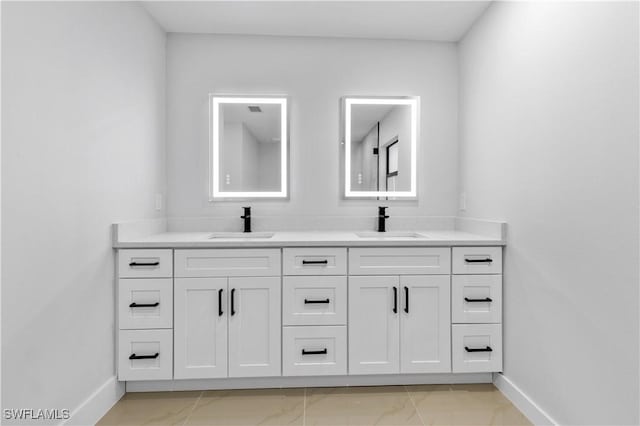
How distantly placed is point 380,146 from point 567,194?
4.20 ft

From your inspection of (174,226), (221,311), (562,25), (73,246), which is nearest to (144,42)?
(174,226)

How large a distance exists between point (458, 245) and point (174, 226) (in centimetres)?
188

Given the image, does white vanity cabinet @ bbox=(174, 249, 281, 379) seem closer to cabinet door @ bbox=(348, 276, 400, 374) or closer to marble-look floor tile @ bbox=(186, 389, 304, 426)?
marble-look floor tile @ bbox=(186, 389, 304, 426)

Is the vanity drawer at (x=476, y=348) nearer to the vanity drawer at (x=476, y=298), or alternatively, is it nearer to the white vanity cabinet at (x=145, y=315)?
the vanity drawer at (x=476, y=298)

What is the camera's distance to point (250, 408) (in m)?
1.75

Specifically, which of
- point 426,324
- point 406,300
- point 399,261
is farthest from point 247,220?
point 426,324

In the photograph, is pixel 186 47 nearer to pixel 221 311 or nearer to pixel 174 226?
pixel 174 226

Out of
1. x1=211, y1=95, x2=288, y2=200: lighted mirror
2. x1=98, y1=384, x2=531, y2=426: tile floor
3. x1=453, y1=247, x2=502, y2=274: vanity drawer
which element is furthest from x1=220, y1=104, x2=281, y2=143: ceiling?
x1=98, y1=384, x2=531, y2=426: tile floor

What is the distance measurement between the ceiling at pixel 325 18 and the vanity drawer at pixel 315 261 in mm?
1482

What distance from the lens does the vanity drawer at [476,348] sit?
1.90 metres

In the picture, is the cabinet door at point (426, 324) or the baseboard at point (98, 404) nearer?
the baseboard at point (98, 404)

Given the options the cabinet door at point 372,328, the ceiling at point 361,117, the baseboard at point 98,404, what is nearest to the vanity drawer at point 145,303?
the baseboard at point 98,404

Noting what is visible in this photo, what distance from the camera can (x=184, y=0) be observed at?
6.65ft

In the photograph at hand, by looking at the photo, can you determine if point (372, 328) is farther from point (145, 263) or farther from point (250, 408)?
point (145, 263)
